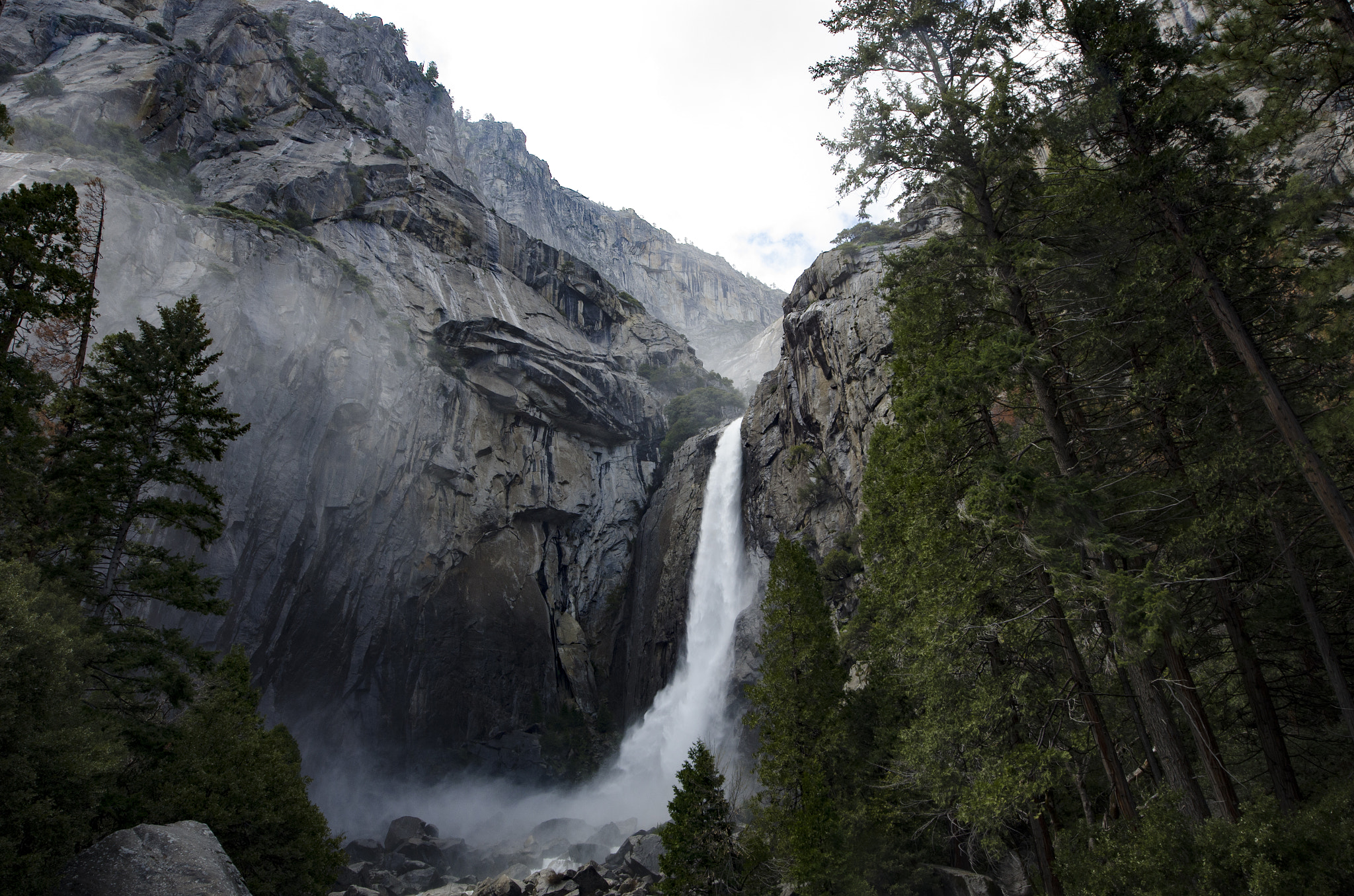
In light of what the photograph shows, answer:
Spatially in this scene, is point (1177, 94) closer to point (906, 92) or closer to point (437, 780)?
point (906, 92)

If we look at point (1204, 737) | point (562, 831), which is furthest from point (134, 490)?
point (562, 831)

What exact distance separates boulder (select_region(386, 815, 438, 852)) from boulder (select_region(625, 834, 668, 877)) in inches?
470

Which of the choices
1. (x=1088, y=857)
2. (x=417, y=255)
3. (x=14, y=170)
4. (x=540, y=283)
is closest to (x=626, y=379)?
(x=540, y=283)

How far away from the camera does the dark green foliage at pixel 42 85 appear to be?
105 ft

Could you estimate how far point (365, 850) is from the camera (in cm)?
2823

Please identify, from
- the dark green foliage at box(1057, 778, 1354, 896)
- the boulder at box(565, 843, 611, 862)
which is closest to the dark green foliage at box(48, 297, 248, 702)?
the dark green foliage at box(1057, 778, 1354, 896)

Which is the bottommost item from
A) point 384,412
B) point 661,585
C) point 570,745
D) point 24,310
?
point 570,745

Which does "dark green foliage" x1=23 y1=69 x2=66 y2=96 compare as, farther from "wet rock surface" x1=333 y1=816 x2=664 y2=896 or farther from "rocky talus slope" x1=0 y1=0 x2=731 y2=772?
"wet rock surface" x1=333 y1=816 x2=664 y2=896

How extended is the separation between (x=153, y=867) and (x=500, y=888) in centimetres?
1340

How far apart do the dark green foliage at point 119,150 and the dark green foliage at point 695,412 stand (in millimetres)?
30987

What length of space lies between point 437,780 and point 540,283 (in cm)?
3231

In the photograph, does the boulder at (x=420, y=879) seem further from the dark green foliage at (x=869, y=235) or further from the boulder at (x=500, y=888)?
the dark green foliage at (x=869, y=235)

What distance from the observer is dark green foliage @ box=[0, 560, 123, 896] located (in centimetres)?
730

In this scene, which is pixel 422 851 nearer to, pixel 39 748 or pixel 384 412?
pixel 384 412
